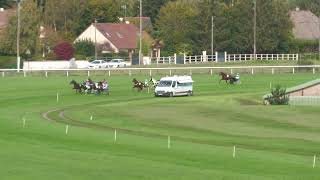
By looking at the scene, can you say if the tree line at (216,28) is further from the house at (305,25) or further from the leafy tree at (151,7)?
the leafy tree at (151,7)

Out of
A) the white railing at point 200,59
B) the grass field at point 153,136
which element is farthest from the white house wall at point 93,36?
the grass field at point 153,136

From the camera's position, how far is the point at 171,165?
87.5ft

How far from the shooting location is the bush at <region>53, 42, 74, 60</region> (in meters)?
122

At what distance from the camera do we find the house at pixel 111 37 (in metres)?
138

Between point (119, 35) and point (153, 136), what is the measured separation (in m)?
104

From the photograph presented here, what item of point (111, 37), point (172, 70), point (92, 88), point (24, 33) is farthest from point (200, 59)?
point (92, 88)

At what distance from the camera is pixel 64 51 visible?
122750 mm

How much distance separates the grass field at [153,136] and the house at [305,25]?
9066 cm

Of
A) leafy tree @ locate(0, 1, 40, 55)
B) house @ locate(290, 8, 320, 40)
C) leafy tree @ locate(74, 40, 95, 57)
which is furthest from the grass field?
house @ locate(290, 8, 320, 40)

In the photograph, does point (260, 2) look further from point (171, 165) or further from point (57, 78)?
point (171, 165)

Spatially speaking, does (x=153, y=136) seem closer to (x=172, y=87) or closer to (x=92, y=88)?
(x=172, y=87)

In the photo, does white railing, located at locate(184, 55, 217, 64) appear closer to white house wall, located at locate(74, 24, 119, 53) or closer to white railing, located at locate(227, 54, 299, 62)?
white railing, located at locate(227, 54, 299, 62)

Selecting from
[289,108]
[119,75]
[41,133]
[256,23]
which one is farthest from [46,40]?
[41,133]

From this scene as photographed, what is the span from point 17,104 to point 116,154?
30513 millimetres
